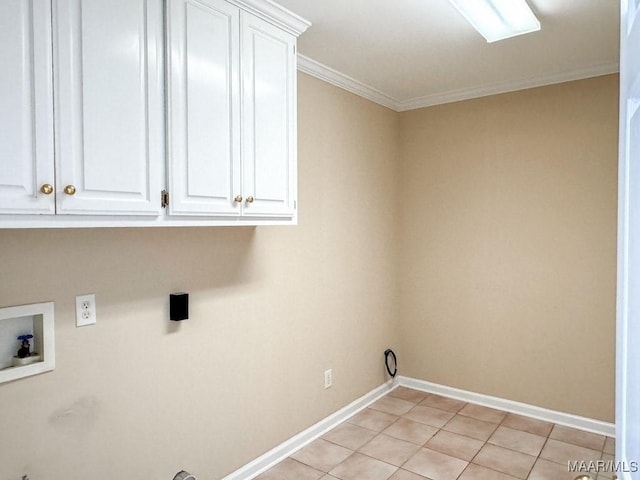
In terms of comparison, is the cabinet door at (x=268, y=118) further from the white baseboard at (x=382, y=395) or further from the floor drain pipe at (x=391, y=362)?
the floor drain pipe at (x=391, y=362)

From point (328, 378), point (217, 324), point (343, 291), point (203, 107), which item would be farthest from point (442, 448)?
point (203, 107)

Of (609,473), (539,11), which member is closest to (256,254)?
(539,11)

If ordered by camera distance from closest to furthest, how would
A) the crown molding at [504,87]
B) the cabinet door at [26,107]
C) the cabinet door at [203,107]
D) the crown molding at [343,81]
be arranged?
the cabinet door at [26,107]
the cabinet door at [203,107]
the crown molding at [343,81]
the crown molding at [504,87]

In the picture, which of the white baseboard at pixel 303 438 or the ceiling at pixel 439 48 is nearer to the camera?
the ceiling at pixel 439 48

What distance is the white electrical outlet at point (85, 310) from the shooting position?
5.80ft

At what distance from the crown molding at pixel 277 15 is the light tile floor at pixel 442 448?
2438 mm

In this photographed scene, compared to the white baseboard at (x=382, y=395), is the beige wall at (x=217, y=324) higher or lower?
higher

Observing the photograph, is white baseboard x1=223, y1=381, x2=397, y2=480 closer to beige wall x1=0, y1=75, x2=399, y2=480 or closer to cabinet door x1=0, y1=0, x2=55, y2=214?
beige wall x1=0, y1=75, x2=399, y2=480

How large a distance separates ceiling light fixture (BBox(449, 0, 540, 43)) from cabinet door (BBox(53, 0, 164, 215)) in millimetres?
1400

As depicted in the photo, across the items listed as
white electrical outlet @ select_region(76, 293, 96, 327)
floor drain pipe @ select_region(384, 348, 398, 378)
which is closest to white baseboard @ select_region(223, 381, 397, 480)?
floor drain pipe @ select_region(384, 348, 398, 378)

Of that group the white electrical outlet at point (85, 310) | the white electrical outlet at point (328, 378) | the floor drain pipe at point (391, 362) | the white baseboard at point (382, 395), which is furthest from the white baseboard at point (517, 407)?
the white electrical outlet at point (85, 310)

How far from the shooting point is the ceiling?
2188 millimetres

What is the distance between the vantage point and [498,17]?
7.25 ft

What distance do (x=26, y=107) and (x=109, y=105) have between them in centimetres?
25
